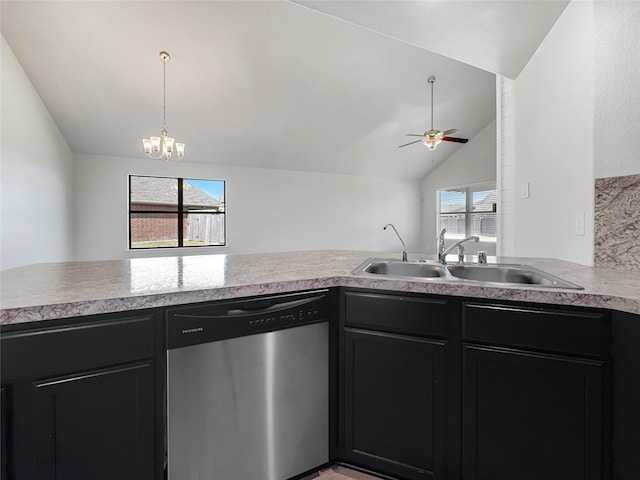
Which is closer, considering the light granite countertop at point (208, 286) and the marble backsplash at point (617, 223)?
the light granite countertop at point (208, 286)

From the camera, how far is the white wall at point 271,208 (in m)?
5.84

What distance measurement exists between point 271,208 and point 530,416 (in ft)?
22.0

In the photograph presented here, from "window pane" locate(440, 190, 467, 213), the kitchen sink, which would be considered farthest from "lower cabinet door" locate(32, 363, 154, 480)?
"window pane" locate(440, 190, 467, 213)

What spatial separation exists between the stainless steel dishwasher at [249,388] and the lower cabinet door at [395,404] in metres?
0.13

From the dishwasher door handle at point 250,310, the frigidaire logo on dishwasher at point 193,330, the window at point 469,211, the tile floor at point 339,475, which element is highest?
the window at point 469,211

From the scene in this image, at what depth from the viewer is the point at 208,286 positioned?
3.89ft

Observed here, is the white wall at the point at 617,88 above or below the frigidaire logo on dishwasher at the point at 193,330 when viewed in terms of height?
above

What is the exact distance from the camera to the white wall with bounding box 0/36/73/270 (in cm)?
334

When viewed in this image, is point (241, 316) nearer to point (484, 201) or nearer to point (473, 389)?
point (473, 389)

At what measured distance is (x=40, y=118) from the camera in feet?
14.2

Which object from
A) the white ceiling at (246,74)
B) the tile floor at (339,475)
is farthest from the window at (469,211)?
the tile floor at (339,475)

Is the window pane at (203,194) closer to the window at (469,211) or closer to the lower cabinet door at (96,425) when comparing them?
the window at (469,211)

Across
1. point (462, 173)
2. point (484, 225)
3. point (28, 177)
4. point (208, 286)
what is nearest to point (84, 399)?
point (208, 286)

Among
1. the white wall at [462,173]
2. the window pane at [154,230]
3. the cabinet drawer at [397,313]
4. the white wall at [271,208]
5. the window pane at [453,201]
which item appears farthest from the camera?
the window pane at [453,201]
